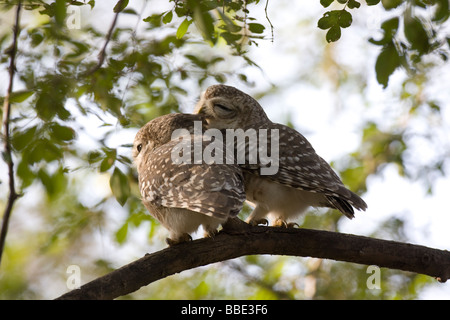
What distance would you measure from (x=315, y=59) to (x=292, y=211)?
21.2 feet

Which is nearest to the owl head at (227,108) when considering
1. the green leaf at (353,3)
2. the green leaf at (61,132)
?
the green leaf at (61,132)

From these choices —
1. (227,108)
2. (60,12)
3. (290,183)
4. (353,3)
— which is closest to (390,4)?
(353,3)

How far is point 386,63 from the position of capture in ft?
7.27

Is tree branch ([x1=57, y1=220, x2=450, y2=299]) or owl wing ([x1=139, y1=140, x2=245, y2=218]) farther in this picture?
tree branch ([x1=57, y1=220, x2=450, y2=299])

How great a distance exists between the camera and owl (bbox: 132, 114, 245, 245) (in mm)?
2900

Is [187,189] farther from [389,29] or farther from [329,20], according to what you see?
[389,29]

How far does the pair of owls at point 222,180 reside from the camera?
3.02m

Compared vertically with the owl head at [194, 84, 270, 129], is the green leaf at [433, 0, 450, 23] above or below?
above

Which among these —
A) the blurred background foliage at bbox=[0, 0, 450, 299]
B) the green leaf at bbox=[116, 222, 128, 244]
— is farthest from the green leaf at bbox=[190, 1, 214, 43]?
the green leaf at bbox=[116, 222, 128, 244]

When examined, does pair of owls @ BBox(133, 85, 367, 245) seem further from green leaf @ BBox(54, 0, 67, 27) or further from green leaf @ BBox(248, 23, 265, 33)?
green leaf @ BBox(54, 0, 67, 27)

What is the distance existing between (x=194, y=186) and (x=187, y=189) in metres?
0.04

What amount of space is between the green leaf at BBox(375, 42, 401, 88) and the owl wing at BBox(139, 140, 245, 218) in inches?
39.2

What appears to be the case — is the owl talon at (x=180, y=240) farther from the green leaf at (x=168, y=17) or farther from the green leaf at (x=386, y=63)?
the green leaf at (x=386, y=63)
